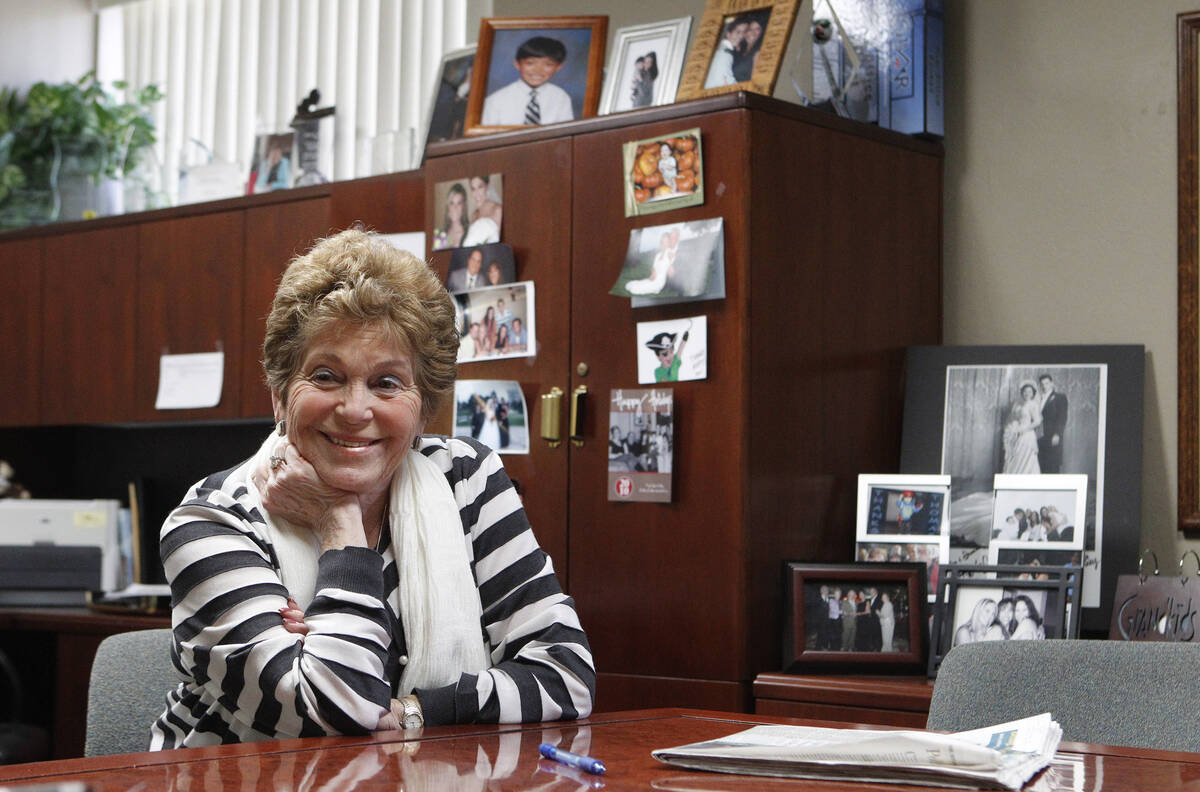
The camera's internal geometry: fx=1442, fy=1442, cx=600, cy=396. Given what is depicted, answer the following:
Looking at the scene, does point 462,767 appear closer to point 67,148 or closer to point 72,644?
point 72,644

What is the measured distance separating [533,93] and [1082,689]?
1.77 m

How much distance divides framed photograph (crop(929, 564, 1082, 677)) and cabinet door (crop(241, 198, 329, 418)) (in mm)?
1826

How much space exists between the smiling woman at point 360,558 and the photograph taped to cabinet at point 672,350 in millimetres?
669

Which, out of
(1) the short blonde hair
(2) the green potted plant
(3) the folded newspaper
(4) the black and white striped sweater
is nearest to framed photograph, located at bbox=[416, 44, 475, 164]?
(2) the green potted plant

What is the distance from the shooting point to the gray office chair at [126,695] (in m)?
1.85

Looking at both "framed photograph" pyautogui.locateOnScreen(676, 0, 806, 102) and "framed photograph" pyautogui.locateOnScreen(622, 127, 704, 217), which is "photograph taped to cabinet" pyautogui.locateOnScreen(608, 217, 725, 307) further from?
"framed photograph" pyautogui.locateOnScreen(676, 0, 806, 102)

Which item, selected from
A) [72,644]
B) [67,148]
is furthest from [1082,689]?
[67,148]

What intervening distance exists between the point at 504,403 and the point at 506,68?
2.41 feet

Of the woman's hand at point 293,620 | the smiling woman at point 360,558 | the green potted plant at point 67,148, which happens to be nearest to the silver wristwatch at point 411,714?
the smiling woman at point 360,558

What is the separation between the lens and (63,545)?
12.8ft

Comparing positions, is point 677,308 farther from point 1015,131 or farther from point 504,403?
point 1015,131

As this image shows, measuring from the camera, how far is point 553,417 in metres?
2.76

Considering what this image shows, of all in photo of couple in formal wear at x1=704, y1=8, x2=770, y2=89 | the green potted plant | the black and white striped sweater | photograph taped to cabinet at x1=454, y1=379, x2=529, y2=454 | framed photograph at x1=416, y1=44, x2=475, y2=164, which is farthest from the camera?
the green potted plant

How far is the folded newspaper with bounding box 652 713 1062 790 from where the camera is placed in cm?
118
